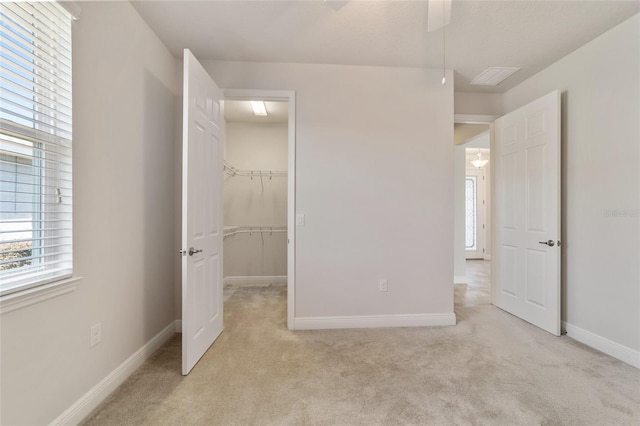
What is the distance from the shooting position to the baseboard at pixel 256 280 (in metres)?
4.61

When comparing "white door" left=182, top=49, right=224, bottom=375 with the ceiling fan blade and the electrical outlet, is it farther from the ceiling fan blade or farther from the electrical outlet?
the ceiling fan blade

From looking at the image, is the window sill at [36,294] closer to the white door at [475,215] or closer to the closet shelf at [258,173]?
the closet shelf at [258,173]

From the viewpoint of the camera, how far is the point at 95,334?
5.51 ft

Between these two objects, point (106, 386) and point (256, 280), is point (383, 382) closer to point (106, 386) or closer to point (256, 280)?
point (106, 386)

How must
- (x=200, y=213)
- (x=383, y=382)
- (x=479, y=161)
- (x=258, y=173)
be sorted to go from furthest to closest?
1. (x=479, y=161)
2. (x=258, y=173)
3. (x=200, y=213)
4. (x=383, y=382)

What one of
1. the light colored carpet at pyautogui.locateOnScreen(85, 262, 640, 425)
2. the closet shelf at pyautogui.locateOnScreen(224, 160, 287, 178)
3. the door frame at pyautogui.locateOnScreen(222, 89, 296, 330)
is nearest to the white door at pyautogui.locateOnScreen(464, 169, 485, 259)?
the light colored carpet at pyautogui.locateOnScreen(85, 262, 640, 425)

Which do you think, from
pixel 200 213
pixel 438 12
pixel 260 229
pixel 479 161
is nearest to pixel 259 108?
pixel 260 229

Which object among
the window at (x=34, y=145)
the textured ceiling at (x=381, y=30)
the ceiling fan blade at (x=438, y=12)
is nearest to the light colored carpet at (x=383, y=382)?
the window at (x=34, y=145)

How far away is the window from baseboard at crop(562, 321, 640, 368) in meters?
3.80

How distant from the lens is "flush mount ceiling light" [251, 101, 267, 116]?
380cm

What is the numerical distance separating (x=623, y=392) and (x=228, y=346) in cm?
277

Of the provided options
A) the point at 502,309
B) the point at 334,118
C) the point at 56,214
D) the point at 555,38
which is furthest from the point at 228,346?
the point at 555,38

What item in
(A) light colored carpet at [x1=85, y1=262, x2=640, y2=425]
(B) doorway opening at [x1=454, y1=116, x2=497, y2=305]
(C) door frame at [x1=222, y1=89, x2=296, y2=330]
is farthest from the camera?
(B) doorway opening at [x1=454, y1=116, x2=497, y2=305]

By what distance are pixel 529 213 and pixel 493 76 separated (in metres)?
1.50
